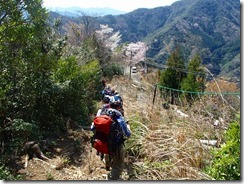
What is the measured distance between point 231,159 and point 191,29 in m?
54.9

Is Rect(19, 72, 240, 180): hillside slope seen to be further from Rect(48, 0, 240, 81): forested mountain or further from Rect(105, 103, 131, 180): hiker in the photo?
Rect(48, 0, 240, 81): forested mountain

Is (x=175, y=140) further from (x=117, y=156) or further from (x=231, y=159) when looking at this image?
(x=231, y=159)

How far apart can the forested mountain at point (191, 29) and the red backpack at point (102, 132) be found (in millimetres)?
30959

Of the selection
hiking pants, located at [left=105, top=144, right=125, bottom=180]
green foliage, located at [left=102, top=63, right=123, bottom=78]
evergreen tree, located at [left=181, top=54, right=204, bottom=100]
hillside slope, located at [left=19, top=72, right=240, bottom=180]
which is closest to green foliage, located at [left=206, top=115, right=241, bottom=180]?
hillside slope, located at [left=19, top=72, right=240, bottom=180]

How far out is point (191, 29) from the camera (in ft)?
182

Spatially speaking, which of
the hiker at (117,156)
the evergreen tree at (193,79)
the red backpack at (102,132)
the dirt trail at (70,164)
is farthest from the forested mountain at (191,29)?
the red backpack at (102,132)

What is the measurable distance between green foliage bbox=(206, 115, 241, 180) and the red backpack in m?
1.25

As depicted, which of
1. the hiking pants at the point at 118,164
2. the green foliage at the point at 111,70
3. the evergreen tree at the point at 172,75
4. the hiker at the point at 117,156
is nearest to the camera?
the hiker at the point at 117,156

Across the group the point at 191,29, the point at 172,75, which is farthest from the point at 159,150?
the point at 191,29

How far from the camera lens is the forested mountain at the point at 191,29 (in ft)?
138

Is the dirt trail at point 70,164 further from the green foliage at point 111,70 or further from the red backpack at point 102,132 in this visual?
the green foliage at point 111,70

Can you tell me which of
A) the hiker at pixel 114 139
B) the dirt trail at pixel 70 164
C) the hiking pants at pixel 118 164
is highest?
the hiker at pixel 114 139

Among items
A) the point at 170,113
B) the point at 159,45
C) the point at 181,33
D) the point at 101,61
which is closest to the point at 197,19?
the point at 181,33

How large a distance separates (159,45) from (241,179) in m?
46.7
